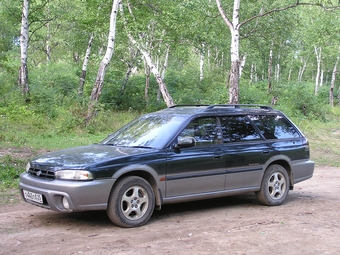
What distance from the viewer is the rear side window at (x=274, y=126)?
7.86 meters

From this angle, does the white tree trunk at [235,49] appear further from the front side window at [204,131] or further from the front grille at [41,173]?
the front grille at [41,173]

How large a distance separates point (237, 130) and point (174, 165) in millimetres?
1630

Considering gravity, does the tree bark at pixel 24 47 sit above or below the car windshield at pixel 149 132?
above

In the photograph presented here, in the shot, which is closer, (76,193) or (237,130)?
(76,193)

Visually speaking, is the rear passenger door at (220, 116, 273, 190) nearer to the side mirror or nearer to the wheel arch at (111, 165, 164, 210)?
the side mirror

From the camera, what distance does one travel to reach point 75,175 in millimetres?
5645

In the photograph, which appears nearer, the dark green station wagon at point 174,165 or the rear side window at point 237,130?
the dark green station wagon at point 174,165

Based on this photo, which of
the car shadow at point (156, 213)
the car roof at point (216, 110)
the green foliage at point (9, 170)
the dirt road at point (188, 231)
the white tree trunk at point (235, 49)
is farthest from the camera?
the white tree trunk at point (235, 49)

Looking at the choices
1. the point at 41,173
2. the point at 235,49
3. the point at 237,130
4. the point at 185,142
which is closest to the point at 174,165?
the point at 185,142

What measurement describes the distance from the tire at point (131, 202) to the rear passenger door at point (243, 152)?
157cm

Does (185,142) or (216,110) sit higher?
(216,110)

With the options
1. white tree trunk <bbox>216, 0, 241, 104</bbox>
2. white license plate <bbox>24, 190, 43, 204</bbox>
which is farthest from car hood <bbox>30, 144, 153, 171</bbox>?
white tree trunk <bbox>216, 0, 241, 104</bbox>

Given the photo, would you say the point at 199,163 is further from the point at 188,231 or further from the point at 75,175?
the point at 75,175

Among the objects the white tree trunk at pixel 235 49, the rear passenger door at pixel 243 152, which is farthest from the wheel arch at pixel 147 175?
the white tree trunk at pixel 235 49
